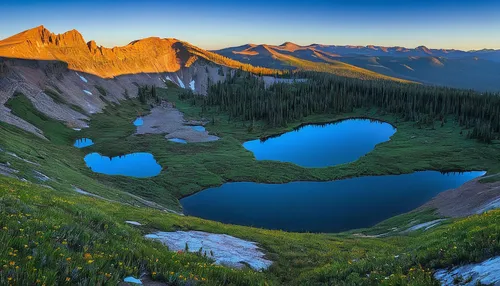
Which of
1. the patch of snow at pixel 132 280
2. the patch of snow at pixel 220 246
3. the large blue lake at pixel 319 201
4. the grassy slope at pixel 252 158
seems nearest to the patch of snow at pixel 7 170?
the patch of snow at pixel 220 246

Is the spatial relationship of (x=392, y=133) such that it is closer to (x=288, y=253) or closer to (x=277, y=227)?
(x=277, y=227)

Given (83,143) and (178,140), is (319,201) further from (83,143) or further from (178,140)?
(83,143)

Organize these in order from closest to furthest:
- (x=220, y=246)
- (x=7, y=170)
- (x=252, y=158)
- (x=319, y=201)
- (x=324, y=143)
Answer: (x=220, y=246), (x=7, y=170), (x=319, y=201), (x=252, y=158), (x=324, y=143)

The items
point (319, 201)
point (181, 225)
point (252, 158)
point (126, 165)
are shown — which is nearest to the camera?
point (181, 225)

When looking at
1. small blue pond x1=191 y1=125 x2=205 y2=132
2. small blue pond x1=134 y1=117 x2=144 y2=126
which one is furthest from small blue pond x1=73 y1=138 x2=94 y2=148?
small blue pond x1=191 y1=125 x2=205 y2=132

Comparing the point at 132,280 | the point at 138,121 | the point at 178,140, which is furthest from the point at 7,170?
the point at 138,121

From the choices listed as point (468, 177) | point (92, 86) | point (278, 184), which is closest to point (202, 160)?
point (278, 184)
